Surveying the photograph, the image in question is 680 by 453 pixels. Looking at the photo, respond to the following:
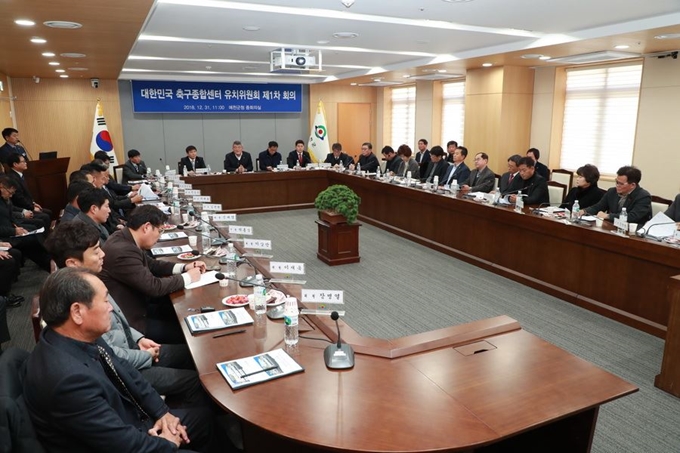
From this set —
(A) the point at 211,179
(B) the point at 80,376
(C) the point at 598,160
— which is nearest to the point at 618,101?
(C) the point at 598,160

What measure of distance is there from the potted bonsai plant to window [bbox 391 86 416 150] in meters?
6.75

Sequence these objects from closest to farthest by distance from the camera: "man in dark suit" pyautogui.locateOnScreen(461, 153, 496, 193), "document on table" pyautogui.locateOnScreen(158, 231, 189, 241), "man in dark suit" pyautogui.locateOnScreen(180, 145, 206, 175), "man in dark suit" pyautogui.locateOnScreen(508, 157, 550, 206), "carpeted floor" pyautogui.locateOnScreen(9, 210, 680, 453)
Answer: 1. "carpeted floor" pyautogui.locateOnScreen(9, 210, 680, 453)
2. "document on table" pyautogui.locateOnScreen(158, 231, 189, 241)
3. "man in dark suit" pyautogui.locateOnScreen(508, 157, 550, 206)
4. "man in dark suit" pyautogui.locateOnScreen(461, 153, 496, 193)
5. "man in dark suit" pyautogui.locateOnScreen(180, 145, 206, 175)

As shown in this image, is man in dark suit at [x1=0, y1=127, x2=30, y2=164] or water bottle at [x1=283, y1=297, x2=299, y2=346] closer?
water bottle at [x1=283, y1=297, x2=299, y2=346]

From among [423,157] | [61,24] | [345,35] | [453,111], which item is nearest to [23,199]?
[61,24]

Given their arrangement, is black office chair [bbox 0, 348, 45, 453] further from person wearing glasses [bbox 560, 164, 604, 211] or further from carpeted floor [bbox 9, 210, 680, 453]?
person wearing glasses [bbox 560, 164, 604, 211]

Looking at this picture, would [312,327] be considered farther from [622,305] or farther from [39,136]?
[39,136]

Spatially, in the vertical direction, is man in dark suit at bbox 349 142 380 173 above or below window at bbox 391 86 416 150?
below

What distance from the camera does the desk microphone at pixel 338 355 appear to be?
195 cm

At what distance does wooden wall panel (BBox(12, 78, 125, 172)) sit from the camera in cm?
988

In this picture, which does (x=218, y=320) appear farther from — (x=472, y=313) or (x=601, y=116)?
(x=601, y=116)

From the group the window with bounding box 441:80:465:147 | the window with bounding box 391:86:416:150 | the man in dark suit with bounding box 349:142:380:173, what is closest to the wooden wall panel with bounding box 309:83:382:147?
the window with bounding box 391:86:416:150

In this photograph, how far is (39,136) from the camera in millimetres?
10078

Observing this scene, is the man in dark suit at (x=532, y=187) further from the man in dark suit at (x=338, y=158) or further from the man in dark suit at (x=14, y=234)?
the man in dark suit at (x=14, y=234)

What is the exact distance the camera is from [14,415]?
1380 mm
